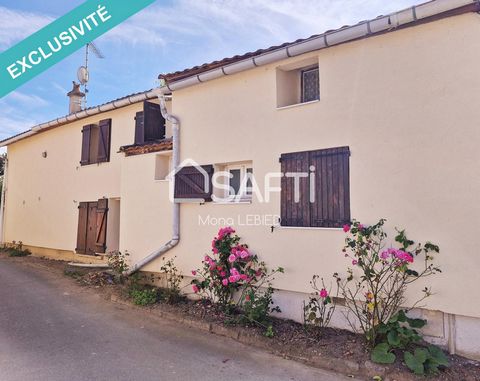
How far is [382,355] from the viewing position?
4.75 m

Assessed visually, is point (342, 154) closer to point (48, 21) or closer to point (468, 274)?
point (468, 274)

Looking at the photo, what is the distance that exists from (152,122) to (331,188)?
18.6 feet

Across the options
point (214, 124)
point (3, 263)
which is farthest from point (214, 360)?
point (3, 263)

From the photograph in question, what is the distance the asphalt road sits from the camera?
15.4 feet

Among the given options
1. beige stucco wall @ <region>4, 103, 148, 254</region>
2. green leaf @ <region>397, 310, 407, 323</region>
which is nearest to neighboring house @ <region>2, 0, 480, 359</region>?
green leaf @ <region>397, 310, 407, 323</region>

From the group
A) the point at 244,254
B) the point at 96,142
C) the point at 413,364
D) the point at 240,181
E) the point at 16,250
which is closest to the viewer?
the point at 413,364

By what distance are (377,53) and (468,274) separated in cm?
366

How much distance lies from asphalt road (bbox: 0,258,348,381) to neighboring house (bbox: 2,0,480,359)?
143 cm

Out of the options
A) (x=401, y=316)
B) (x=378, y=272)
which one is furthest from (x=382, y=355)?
(x=378, y=272)

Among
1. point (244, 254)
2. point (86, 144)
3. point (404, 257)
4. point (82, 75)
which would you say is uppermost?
point (82, 75)

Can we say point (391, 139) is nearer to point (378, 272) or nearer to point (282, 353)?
point (378, 272)

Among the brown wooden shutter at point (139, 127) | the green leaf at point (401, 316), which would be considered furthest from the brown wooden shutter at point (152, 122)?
the green leaf at point (401, 316)

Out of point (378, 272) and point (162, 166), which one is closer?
point (378, 272)

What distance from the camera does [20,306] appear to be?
7746 mm
